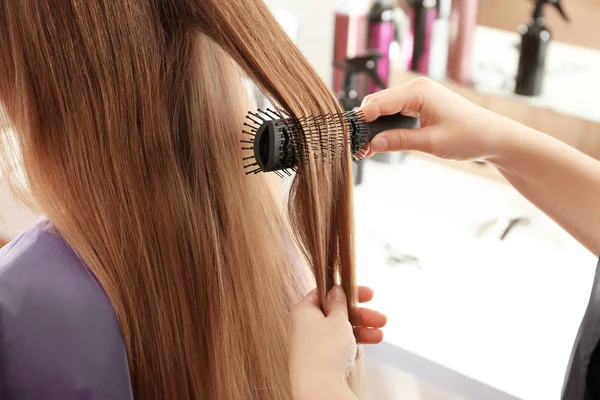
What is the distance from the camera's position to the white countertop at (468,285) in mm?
990

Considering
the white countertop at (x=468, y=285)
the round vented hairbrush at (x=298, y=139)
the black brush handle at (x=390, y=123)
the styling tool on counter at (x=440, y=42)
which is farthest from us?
the styling tool on counter at (x=440, y=42)

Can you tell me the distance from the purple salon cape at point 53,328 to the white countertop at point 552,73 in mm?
1046

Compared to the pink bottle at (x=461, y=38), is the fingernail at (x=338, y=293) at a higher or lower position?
lower

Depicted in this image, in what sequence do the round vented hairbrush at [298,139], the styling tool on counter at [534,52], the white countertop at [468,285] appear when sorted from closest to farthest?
the round vented hairbrush at [298,139], the white countertop at [468,285], the styling tool on counter at [534,52]

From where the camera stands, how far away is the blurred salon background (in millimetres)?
1025

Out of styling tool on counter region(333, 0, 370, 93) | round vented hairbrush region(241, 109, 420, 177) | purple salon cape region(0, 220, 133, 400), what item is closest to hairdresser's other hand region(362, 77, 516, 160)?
round vented hairbrush region(241, 109, 420, 177)

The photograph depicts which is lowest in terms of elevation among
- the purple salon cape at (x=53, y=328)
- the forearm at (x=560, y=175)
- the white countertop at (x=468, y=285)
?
the white countertop at (x=468, y=285)

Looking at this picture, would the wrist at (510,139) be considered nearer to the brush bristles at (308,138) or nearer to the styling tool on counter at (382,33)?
the brush bristles at (308,138)

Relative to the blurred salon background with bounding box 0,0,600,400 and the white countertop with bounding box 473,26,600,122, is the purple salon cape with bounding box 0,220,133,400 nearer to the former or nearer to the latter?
the blurred salon background with bounding box 0,0,600,400

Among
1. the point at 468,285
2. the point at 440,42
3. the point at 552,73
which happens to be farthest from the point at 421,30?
the point at 468,285

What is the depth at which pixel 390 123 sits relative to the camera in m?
0.87

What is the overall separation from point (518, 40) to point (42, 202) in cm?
109

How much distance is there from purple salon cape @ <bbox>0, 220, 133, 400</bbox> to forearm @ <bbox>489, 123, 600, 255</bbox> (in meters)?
0.59

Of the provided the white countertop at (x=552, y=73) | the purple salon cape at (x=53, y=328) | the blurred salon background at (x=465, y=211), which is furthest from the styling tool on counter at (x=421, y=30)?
the purple salon cape at (x=53, y=328)
